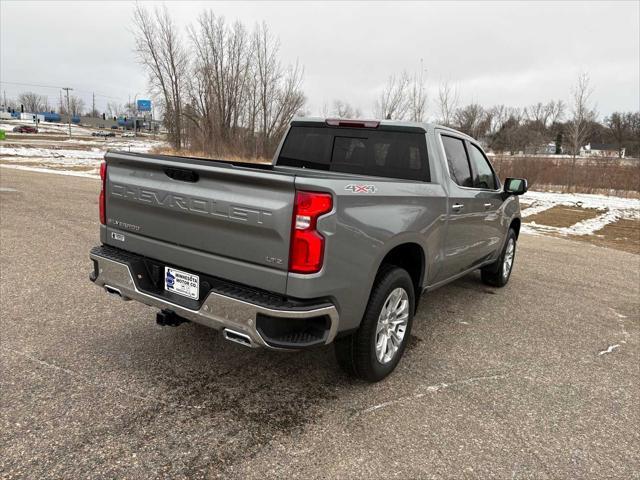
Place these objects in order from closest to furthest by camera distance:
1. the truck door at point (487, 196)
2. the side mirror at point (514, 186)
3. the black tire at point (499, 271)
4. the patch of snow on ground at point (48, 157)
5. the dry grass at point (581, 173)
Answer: the truck door at point (487, 196), the side mirror at point (514, 186), the black tire at point (499, 271), the dry grass at point (581, 173), the patch of snow on ground at point (48, 157)

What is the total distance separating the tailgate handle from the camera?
2844 millimetres

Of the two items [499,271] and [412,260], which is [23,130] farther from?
[412,260]

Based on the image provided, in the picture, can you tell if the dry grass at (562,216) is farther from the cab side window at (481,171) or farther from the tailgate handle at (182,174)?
the tailgate handle at (182,174)

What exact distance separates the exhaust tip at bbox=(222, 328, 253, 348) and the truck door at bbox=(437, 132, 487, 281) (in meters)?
2.04

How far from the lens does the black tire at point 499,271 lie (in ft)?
19.5

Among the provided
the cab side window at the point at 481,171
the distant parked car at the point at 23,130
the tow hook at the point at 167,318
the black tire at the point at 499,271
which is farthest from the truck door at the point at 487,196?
the distant parked car at the point at 23,130

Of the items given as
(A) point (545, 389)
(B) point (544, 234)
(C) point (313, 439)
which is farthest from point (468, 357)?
(B) point (544, 234)

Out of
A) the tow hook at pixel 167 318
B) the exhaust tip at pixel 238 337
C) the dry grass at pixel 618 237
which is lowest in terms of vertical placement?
the dry grass at pixel 618 237

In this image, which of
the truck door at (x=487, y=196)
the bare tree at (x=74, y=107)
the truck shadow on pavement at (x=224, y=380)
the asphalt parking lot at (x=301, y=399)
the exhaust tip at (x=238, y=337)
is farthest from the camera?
the bare tree at (x=74, y=107)

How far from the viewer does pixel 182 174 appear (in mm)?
2898

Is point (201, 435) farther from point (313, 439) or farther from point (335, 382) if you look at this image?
point (335, 382)

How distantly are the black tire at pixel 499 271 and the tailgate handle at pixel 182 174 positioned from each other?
13.8 ft

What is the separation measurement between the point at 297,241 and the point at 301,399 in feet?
4.00

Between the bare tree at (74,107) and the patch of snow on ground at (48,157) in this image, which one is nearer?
the patch of snow on ground at (48,157)
